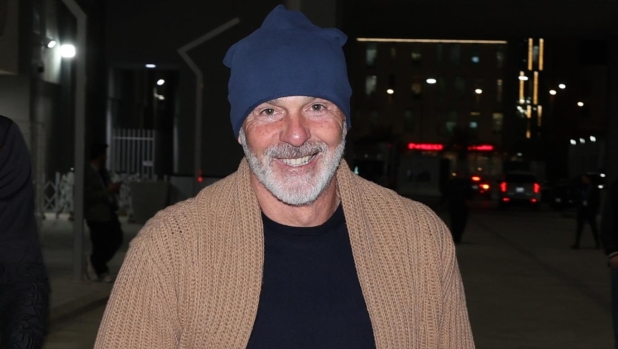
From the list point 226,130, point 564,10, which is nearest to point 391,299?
point 564,10

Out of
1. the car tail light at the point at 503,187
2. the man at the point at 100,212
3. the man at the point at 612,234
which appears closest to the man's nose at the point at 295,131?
the man at the point at 612,234

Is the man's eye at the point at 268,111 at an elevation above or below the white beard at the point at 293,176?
above

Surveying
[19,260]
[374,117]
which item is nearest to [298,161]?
[19,260]

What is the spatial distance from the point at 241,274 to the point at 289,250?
18 cm

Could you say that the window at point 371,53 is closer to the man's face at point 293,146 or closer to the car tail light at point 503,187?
the car tail light at point 503,187

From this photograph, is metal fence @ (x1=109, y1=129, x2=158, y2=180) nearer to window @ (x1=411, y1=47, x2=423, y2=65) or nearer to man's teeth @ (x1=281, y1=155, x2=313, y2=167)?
man's teeth @ (x1=281, y1=155, x2=313, y2=167)

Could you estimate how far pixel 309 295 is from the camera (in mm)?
2678

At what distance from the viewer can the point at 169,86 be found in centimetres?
5762

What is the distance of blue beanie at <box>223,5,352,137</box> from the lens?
8.80ft

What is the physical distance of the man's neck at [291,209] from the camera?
9.12ft

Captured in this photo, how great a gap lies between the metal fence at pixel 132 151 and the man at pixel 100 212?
1820cm

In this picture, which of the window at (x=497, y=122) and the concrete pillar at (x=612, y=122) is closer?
the concrete pillar at (x=612, y=122)

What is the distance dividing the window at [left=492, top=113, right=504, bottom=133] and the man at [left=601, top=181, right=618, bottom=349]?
104376 mm

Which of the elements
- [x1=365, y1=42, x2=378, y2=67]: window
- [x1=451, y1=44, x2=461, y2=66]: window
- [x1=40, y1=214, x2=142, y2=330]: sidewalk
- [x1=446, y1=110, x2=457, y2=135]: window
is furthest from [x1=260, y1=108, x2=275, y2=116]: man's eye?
[x1=446, y1=110, x2=457, y2=135]: window
